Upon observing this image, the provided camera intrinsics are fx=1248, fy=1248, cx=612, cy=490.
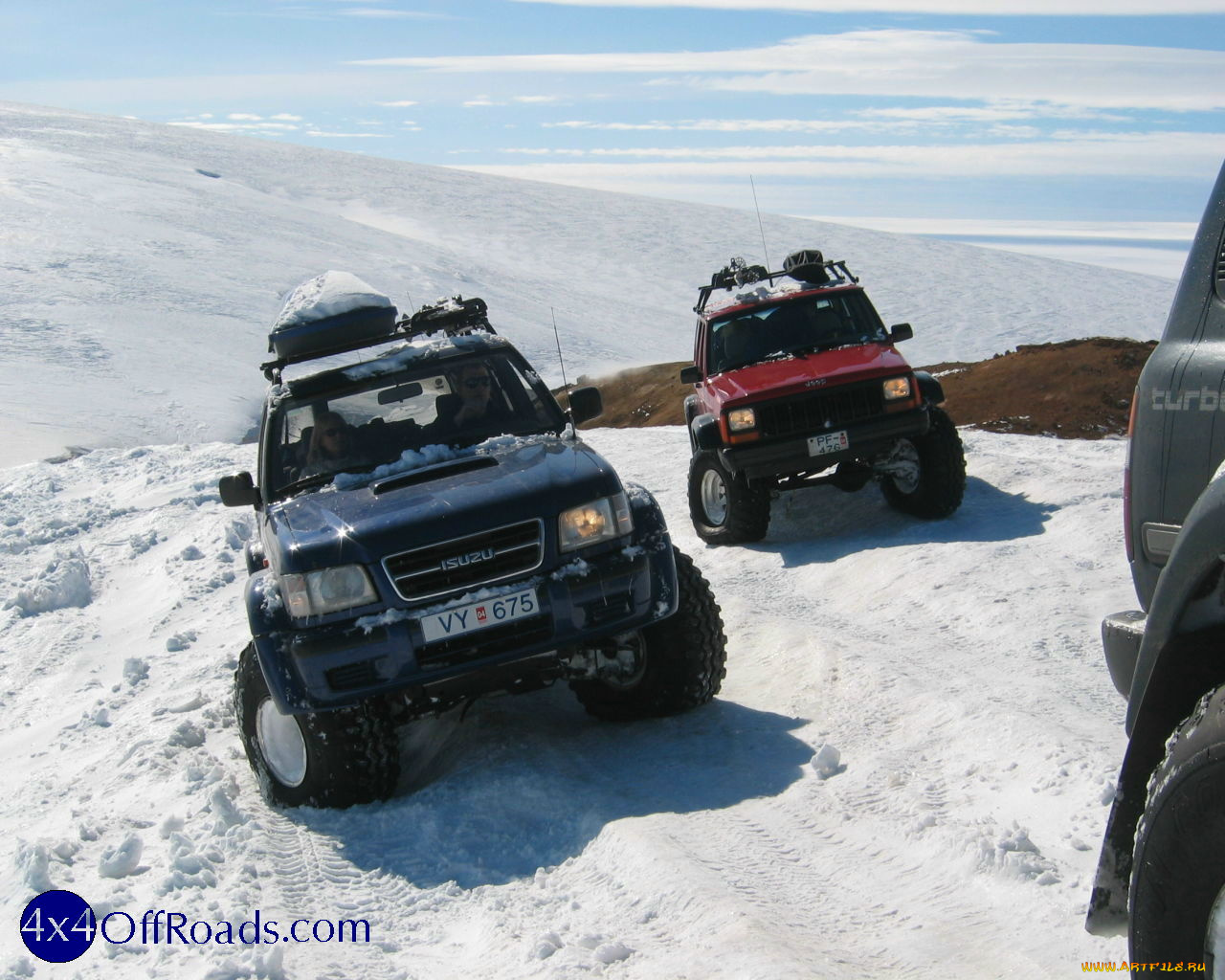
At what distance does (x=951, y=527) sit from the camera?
9.34m

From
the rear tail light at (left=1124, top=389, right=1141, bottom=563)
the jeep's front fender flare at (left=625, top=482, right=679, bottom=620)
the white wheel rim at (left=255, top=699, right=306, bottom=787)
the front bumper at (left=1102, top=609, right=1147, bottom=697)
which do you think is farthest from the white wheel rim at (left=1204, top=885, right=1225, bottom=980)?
the white wheel rim at (left=255, top=699, right=306, bottom=787)

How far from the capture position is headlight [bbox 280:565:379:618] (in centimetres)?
489

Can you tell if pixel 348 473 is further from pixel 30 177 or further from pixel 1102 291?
pixel 30 177

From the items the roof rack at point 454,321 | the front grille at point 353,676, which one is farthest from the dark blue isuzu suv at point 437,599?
the roof rack at point 454,321

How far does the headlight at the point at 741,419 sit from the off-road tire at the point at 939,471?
1.24 m

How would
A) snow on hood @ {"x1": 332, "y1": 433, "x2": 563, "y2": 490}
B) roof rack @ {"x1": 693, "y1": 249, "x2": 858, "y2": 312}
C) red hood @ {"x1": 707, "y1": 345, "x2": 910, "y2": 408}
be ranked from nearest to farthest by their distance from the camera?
snow on hood @ {"x1": 332, "y1": 433, "x2": 563, "y2": 490} → red hood @ {"x1": 707, "y1": 345, "x2": 910, "y2": 408} → roof rack @ {"x1": 693, "y1": 249, "x2": 858, "y2": 312}

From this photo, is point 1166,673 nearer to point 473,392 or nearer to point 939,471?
point 473,392

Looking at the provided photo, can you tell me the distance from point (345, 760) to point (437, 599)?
79 centimetres

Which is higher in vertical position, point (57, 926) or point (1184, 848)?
point (1184, 848)

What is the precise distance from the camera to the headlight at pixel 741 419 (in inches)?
381

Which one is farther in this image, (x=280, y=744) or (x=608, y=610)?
(x=280, y=744)

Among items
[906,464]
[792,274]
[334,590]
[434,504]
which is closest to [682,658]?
[434,504]

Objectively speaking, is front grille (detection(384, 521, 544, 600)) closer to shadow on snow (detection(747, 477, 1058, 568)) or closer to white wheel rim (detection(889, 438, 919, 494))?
shadow on snow (detection(747, 477, 1058, 568))

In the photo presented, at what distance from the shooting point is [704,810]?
15.4 ft
